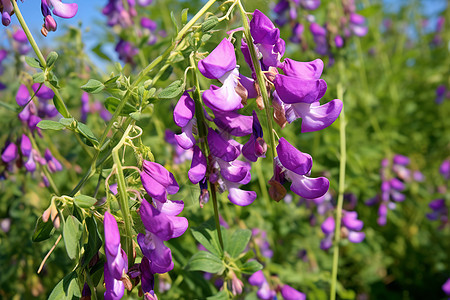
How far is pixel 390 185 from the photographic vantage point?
2.95m

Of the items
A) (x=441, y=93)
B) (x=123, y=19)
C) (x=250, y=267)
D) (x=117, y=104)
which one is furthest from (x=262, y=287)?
(x=441, y=93)

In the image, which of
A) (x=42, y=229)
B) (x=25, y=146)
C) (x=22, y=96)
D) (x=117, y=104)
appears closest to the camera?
(x=42, y=229)

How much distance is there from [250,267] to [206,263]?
19cm

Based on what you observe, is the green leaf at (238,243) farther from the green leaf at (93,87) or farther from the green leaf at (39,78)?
the green leaf at (39,78)

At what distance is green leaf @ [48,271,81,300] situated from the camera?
965 millimetres

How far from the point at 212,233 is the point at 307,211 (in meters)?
1.58

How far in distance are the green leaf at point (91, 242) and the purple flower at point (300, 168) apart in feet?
1.56

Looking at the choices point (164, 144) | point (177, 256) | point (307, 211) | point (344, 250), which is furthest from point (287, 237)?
point (177, 256)

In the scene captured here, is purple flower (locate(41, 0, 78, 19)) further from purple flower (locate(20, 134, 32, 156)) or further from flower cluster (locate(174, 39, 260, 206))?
purple flower (locate(20, 134, 32, 156))

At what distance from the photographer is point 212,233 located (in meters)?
1.37

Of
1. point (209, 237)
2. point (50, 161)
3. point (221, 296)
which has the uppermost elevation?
point (50, 161)

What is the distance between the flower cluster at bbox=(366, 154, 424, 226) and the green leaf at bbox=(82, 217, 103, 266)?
2390 millimetres

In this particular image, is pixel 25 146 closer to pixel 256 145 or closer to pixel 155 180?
pixel 155 180

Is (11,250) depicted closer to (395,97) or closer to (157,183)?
(157,183)
